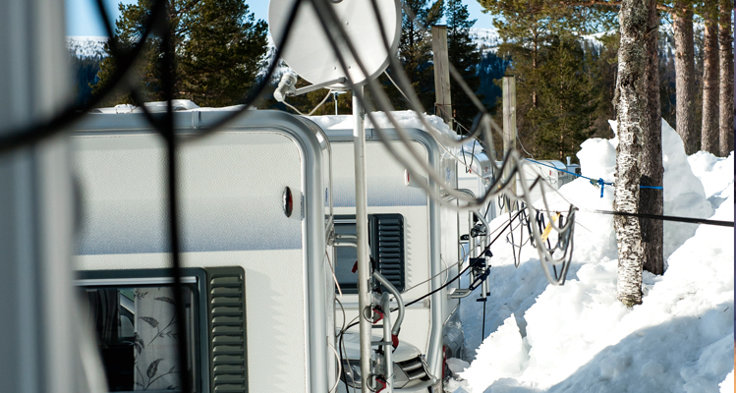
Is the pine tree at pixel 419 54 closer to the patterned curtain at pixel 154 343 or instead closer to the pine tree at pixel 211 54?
the pine tree at pixel 211 54

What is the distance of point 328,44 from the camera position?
3.69 metres

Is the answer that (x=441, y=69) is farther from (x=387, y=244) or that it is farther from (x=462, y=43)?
(x=462, y=43)

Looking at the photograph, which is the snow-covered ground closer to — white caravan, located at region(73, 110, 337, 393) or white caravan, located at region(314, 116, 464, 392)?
white caravan, located at region(314, 116, 464, 392)

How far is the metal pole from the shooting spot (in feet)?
12.3

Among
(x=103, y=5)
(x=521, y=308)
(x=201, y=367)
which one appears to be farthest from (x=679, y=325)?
(x=103, y=5)

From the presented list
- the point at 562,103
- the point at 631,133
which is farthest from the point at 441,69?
the point at 562,103

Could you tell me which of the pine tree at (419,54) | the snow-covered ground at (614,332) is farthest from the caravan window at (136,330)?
the pine tree at (419,54)

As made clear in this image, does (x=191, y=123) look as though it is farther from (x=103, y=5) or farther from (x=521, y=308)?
(x=521, y=308)

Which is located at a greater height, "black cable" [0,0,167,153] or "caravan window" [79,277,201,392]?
"black cable" [0,0,167,153]

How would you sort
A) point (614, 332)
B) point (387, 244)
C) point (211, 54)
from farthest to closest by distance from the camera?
1. point (211, 54)
2. point (614, 332)
3. point (387, 244)

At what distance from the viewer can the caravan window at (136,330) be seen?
11.0 feet

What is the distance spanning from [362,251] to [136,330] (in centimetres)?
110

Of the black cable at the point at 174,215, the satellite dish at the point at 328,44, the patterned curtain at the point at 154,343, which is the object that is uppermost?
the satellite dish at the point at 328,44

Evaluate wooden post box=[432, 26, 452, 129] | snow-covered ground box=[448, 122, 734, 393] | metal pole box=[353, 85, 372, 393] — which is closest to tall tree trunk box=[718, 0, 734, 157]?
wooden post box=[432, 26, 452, 129]
